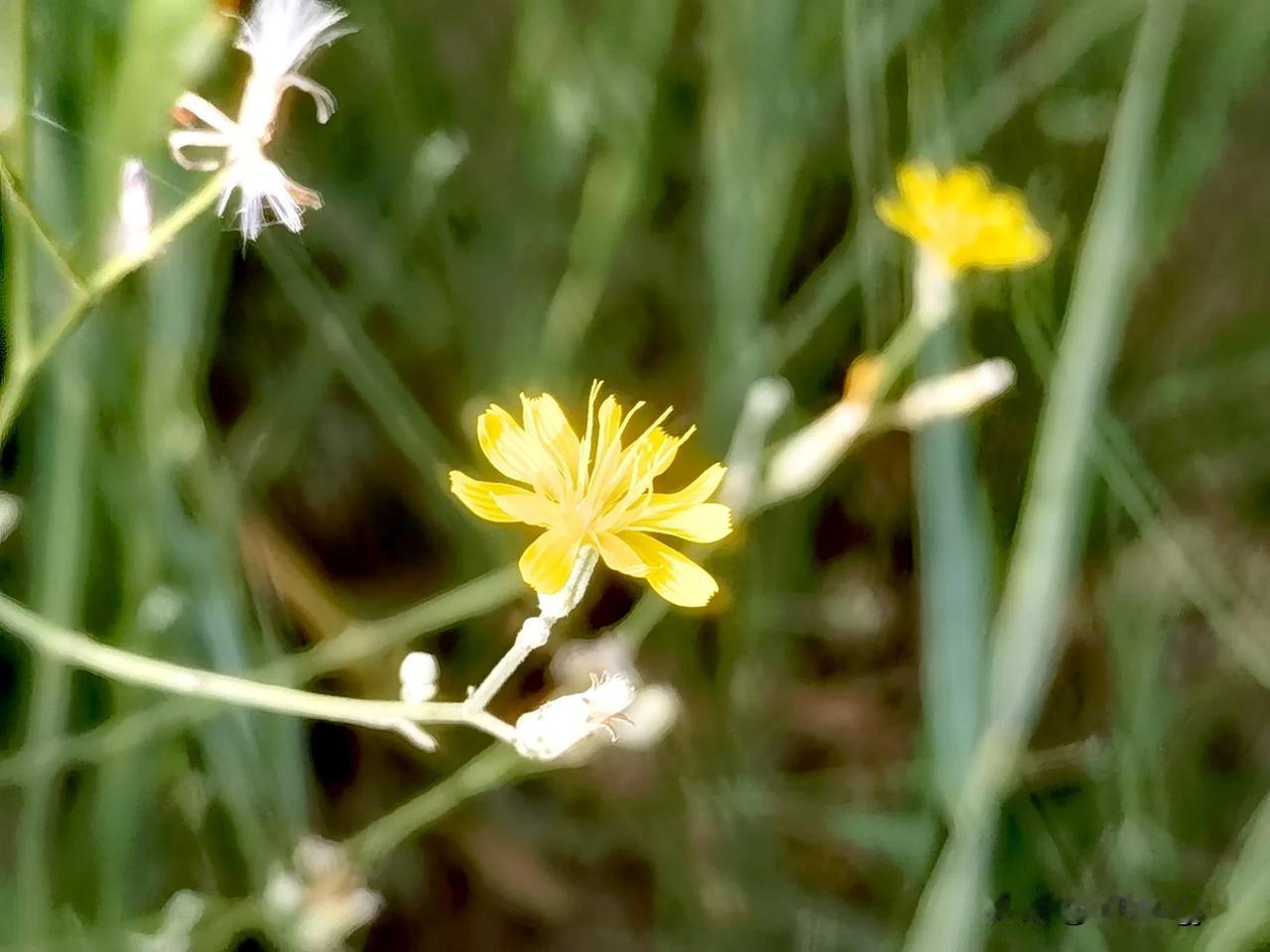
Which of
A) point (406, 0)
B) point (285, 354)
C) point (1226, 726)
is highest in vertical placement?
point (406, 0)

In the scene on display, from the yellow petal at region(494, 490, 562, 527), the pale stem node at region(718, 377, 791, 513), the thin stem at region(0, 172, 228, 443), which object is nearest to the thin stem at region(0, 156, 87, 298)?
the thin stem at region(0, 172, 228, 443)

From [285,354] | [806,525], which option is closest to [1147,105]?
[806,525]

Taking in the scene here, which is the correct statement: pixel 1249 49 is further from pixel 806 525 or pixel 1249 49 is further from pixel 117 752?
pixel 117 752

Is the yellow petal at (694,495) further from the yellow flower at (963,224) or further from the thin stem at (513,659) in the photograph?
the yellow flower at (963,224)

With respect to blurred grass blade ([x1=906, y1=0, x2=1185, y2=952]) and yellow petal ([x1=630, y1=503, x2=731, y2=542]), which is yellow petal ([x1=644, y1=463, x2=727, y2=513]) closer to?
yellow petal ([x1=630, y1=503, x2=731, y2=542])

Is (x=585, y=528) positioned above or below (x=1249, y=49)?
below

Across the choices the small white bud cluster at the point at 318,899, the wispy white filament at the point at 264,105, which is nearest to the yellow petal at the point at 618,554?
the wispy white filament at the point at 264,105
